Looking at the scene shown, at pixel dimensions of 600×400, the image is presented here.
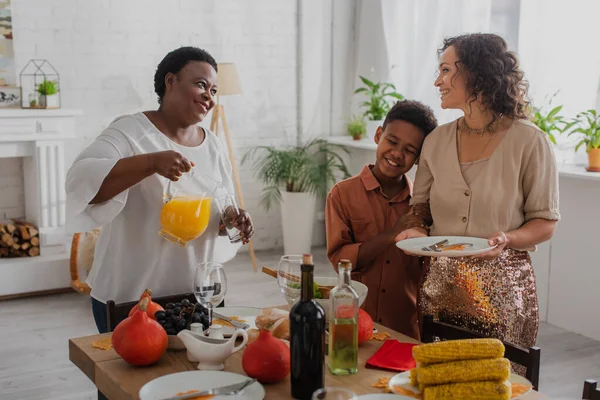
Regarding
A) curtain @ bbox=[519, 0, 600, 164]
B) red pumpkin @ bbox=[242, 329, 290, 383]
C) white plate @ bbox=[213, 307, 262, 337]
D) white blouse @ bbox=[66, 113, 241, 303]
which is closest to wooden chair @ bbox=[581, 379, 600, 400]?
red pumpkin @ bbox=[242, 329, 290, 383]

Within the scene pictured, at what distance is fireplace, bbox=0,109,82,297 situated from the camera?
189 inches

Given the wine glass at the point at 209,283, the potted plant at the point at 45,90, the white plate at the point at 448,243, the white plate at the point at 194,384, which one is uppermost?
the potted plant at the point at 45,90

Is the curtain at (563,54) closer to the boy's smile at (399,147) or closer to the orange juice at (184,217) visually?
the boy's smile at (399,147)

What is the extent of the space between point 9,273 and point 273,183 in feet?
6.78

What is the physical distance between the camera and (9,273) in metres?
4.83

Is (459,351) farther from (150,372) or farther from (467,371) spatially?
(150,372)

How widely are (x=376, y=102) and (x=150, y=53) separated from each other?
1640 millimetres

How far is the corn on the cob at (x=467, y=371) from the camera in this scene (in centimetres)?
153

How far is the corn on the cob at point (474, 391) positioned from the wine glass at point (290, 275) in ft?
1.67

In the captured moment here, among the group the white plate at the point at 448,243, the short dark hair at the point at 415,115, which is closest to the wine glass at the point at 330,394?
the white plate at the point at 448,243

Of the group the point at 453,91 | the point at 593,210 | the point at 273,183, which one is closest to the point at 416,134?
the point at 453,91

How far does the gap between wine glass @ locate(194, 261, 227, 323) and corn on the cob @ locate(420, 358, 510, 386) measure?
572 millimetres

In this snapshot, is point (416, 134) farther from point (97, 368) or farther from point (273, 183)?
point (273, 183)

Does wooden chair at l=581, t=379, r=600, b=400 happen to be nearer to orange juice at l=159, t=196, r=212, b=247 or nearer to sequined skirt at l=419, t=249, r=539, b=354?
sequined skirt at l=419, t=249, r=539, b=354
